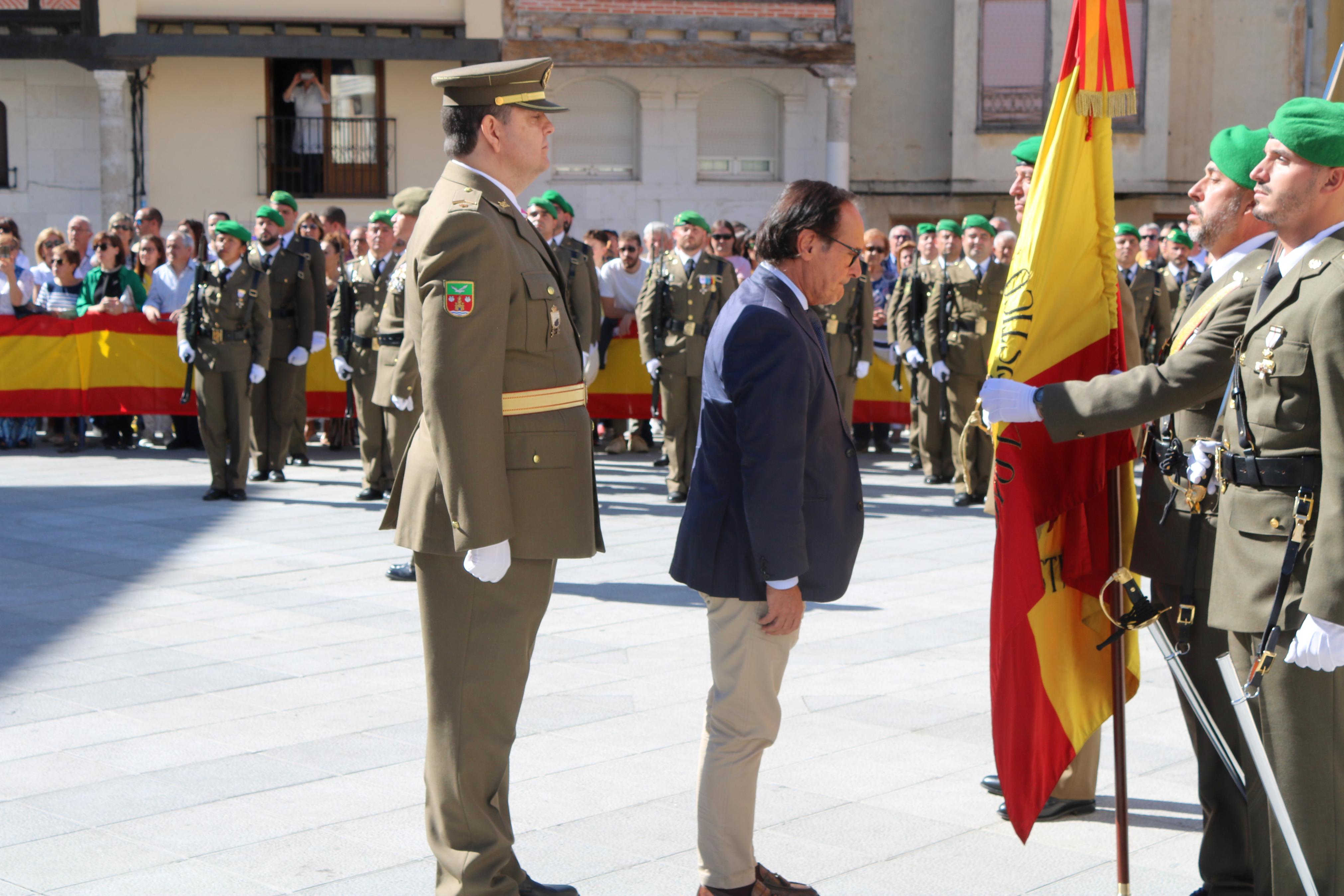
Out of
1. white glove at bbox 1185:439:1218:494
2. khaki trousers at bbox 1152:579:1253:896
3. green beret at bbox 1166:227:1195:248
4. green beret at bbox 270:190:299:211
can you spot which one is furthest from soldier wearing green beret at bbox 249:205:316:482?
white glove at bbox 1185:439:1218:494

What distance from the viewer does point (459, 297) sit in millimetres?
3547

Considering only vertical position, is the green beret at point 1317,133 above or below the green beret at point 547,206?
below

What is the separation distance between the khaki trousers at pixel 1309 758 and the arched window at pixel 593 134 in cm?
2175

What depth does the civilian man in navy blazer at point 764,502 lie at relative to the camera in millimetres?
3668

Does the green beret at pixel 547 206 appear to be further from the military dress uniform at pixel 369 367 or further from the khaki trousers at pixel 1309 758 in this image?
the khaki trousers at pixel 1309 758

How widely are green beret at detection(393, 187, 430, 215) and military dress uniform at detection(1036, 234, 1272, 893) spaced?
4688mm

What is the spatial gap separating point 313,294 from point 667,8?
13328 mm

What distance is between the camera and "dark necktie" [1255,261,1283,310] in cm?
351

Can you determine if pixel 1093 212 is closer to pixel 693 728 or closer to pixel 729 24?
pixel 693 728

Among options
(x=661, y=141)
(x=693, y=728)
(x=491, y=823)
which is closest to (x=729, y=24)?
(x=661, y=141)

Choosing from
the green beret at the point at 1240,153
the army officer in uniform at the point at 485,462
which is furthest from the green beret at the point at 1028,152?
the army officer in uniform at the point at 485,462

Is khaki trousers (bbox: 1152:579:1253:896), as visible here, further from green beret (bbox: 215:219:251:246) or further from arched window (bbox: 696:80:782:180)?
arched window (bbox: 696:80:782:180)

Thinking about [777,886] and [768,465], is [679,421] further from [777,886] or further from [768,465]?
[768,465]

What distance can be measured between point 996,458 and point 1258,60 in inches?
964
